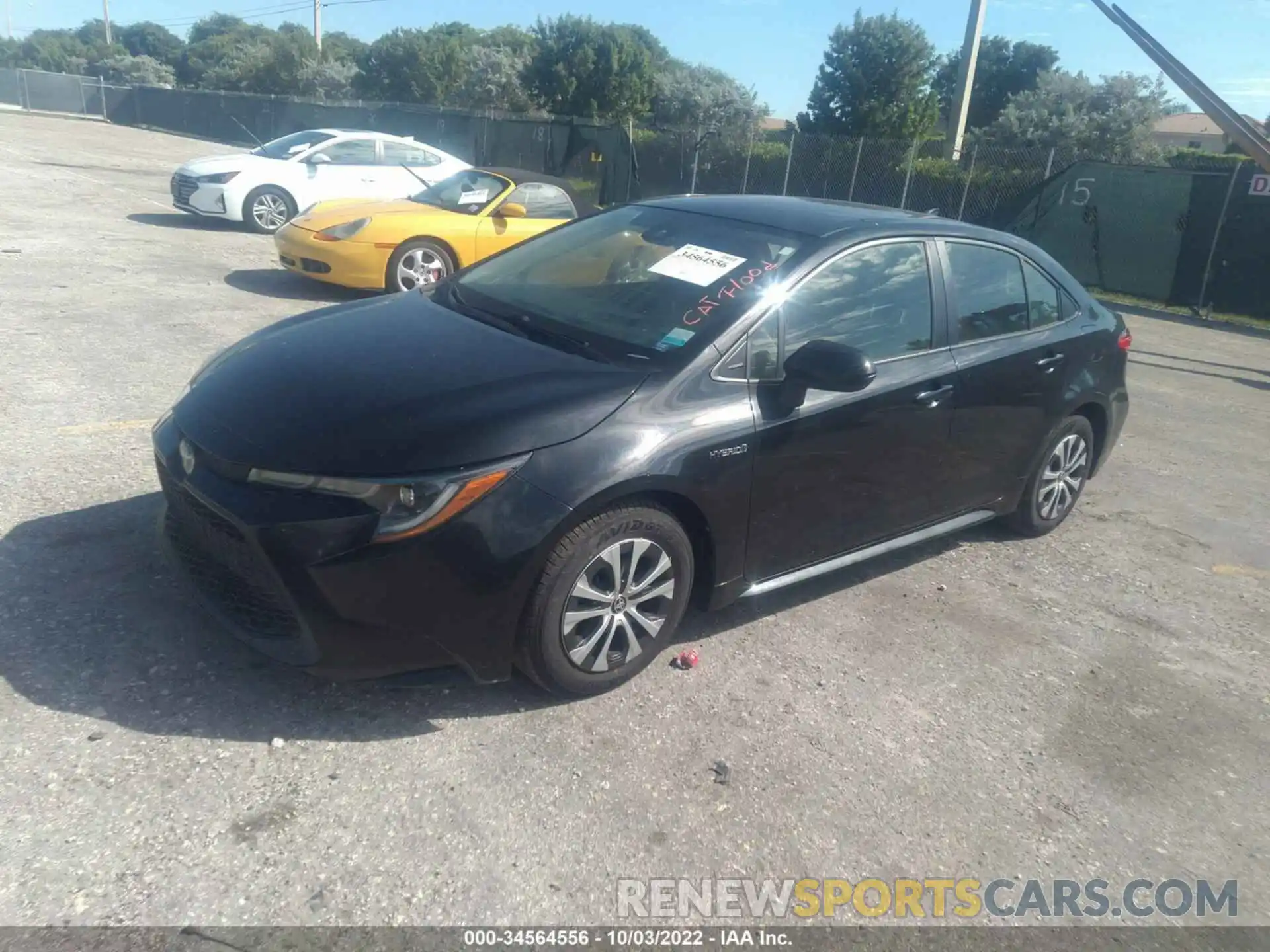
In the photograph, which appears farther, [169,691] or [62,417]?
[62,417]

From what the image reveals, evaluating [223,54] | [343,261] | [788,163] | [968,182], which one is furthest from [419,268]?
[223,54]

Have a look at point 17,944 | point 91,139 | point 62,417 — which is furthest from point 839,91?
point 17,944

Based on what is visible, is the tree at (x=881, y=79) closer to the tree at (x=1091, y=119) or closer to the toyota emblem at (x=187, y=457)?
the tree at (x=1091, y=119)

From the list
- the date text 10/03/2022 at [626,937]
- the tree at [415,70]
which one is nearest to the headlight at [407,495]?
the date text 10/03/2022 at [626,937]

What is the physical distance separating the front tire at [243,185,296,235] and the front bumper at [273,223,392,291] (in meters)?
4.76

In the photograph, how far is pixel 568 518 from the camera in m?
3.20

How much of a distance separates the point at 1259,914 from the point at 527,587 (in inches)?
90.7

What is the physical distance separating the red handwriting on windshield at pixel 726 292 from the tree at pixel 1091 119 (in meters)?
28.2

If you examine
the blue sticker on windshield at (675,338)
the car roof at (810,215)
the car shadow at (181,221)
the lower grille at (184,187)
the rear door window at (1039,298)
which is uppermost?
the car roof at (810,215)

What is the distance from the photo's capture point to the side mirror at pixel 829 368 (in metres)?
3.65

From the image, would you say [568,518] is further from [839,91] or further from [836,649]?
[839,91]

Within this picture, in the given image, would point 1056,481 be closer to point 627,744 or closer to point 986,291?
point 986,291

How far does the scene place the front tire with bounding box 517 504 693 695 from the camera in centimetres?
327

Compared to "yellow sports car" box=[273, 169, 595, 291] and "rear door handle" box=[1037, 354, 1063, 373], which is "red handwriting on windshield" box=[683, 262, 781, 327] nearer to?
"rear door handle" box=[1037, 354, 1063, 373]
